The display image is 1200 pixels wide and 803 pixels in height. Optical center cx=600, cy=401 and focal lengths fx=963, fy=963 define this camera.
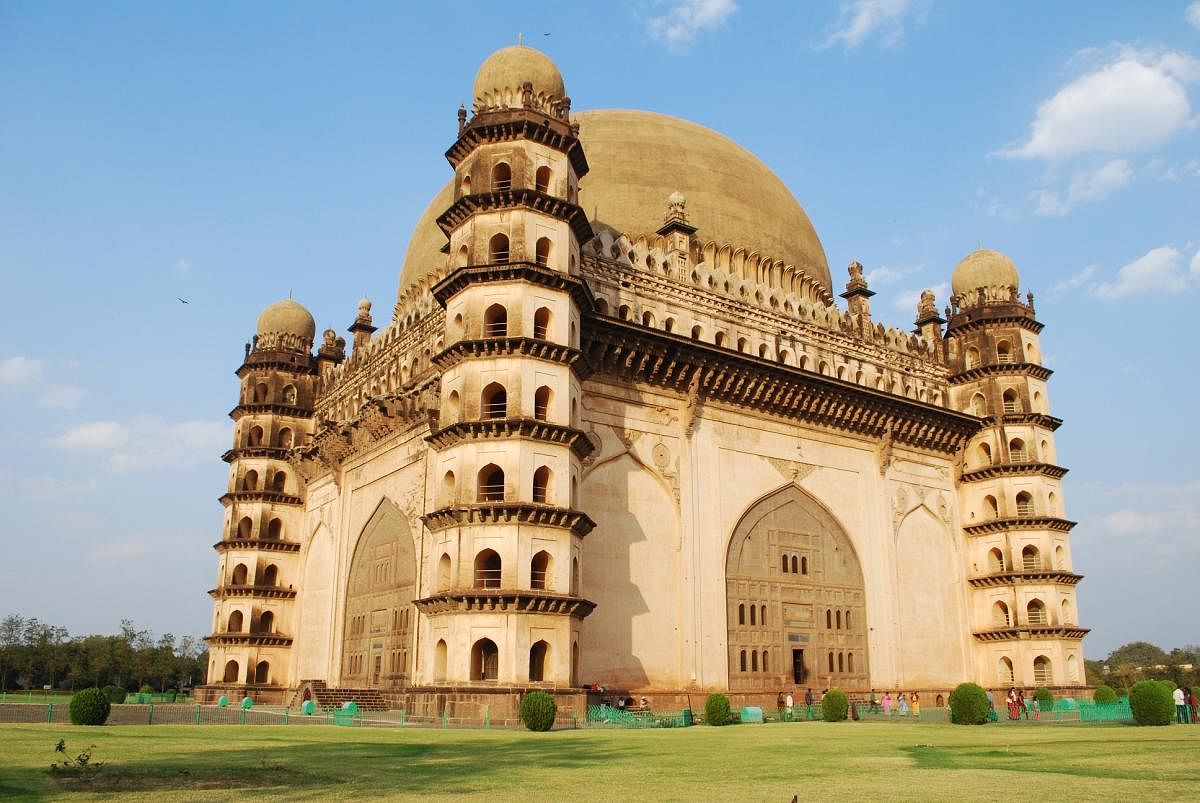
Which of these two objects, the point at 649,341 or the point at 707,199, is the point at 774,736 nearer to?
the point at 649,341

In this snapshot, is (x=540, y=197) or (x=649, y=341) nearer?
(x=540, y=197)

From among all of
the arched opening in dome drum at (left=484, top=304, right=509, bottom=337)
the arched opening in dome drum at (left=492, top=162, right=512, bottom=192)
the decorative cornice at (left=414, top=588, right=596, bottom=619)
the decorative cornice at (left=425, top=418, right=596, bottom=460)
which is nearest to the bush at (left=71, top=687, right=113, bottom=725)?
the decorative cornice at (left=414, top=588, right=596, bottom=619)

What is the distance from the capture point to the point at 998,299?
1515 inches

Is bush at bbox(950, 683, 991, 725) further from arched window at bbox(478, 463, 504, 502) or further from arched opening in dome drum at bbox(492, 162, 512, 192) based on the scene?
arched opening in dome drum at bbox(492, 162, 512, 192)

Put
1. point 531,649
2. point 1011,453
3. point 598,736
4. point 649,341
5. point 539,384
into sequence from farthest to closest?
point 1011,453 → point 649,341 → point 539,384 → point 531,649 → point 598,736

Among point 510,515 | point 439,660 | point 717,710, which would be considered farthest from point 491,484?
point 717,710

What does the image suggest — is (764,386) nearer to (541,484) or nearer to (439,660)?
(541,484)

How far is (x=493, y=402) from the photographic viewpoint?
24.5m

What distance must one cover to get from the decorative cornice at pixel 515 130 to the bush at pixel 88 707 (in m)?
16.2

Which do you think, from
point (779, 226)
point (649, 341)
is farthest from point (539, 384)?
point (779, 226)

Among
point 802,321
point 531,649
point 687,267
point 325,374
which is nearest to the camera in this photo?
point 531,649

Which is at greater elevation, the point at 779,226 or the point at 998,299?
the point at 779,226

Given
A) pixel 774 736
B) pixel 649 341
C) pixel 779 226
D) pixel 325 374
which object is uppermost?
pixel 779 226

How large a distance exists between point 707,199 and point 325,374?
1716 cm
